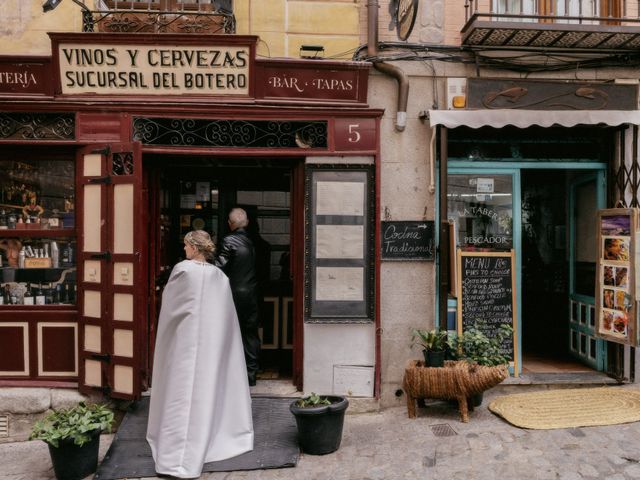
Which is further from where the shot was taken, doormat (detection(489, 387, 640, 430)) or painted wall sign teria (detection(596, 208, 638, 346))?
painted wall sign teria (detection(596, 208, 638, 346))

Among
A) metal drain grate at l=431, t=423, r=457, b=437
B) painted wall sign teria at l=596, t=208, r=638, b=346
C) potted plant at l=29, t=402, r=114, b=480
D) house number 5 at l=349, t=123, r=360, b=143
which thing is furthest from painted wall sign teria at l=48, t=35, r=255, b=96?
painted wall sign teria at l=596, t=208, r=638, b=346

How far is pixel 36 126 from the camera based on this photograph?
5816 mm

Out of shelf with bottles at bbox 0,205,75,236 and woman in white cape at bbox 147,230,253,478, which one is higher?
shelf with bottles at bbox 0,205,75,236

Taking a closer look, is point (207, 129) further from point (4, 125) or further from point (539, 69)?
point (539, 69)

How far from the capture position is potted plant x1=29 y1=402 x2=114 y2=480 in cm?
447

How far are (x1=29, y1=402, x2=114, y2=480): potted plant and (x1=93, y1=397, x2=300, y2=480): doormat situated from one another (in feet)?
0.52

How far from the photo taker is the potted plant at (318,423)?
4.83m

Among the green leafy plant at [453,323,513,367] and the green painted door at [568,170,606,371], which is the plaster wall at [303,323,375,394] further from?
the green painted door at [568,170,606,371]

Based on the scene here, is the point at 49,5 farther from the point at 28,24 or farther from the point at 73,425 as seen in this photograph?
the point at 73,425

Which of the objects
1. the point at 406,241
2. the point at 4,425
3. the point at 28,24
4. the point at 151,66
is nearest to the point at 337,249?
the point at 406,241

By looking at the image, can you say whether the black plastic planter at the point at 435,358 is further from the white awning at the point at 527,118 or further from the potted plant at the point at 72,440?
the potted plant at the point at 72,440

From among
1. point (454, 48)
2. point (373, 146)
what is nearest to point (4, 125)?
point (373, 146)

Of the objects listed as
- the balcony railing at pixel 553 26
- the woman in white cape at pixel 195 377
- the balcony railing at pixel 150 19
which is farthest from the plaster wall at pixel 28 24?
the balcony railing at pixel 553 26

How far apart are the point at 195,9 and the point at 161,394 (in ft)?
14.4
